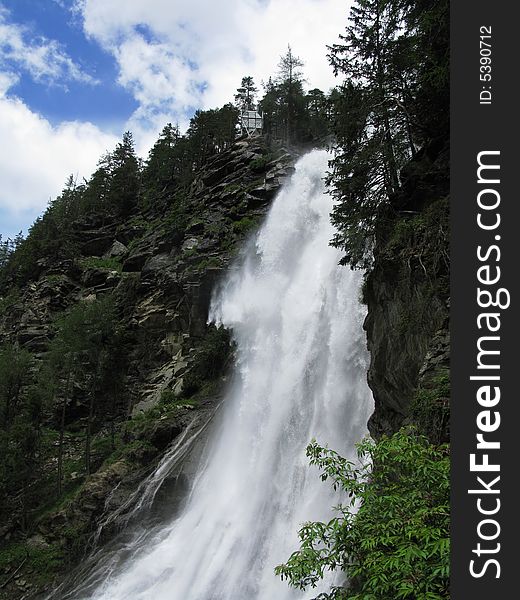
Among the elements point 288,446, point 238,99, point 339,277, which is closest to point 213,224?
point 339,277

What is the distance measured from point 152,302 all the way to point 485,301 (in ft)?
97.4

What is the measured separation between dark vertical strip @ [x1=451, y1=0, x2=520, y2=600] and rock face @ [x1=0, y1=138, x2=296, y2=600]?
18.7 metres

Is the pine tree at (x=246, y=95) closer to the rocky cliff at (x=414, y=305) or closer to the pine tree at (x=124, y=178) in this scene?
the pine tree at (x=124, y=178)

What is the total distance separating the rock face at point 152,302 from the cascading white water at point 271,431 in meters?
3.13

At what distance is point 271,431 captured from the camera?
18484 mm

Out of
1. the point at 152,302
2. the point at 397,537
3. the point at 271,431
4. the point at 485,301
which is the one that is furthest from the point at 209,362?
the point at 485,301

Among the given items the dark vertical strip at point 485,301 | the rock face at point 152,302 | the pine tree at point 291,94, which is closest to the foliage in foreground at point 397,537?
the dark vertical strip at point 485,301

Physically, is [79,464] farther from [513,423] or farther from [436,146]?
[513,423]

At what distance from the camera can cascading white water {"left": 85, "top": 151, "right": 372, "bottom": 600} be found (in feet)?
44.8

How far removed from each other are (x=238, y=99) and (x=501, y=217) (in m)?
57.4

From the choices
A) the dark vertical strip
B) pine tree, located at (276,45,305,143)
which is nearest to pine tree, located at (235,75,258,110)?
pine tree, located at (276,45,305,143)

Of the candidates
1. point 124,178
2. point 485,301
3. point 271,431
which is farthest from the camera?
point 124,178

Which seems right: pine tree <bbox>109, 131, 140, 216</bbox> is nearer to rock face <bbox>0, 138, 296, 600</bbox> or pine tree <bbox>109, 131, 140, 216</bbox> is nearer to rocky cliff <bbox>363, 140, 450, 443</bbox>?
rock face <bbox>0, 138, 296, 600</bbox>

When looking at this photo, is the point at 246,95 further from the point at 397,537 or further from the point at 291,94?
the point at 397,537
